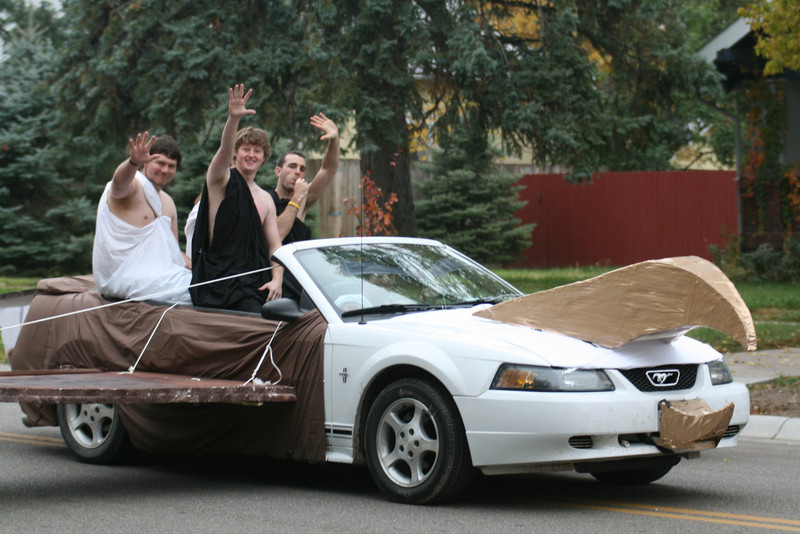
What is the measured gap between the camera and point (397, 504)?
20.3ft

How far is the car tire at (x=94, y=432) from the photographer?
7684 mm

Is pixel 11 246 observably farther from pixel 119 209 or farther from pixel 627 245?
pixel 119 209

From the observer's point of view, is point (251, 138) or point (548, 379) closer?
point (548, 379)

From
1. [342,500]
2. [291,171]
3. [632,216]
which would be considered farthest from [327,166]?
[632,216]

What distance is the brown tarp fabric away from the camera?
6688 mm

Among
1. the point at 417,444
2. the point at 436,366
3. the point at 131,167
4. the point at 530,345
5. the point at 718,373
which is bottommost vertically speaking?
the point at 417,444

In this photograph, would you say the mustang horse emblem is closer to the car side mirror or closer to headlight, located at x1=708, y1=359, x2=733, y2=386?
headlight, located at x1=708, y1=359, x2=733, y2=386

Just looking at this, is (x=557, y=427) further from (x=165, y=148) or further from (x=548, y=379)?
(x=165, y=148)

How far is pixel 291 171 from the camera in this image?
27.5 feet

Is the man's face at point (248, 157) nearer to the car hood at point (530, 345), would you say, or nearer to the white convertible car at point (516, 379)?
the white convertible car at point (516, 379)

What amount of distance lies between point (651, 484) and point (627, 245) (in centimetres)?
2286

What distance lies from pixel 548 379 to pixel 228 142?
277 centimetres

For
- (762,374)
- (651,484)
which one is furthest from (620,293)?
(762,374)

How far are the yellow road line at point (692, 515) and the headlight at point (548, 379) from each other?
0.78 m
